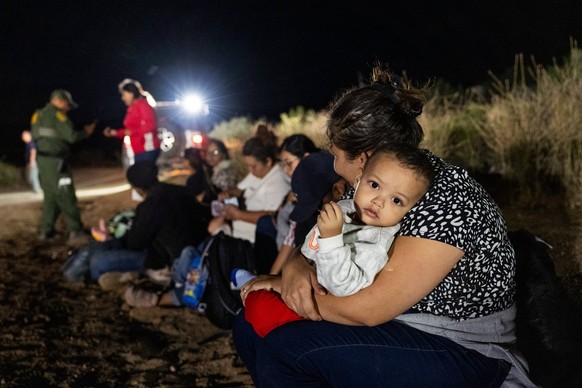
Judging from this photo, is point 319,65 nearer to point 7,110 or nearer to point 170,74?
point 170,74

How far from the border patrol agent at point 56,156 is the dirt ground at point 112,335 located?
1555 mm

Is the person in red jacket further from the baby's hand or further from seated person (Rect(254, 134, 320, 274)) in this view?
the baby's hand

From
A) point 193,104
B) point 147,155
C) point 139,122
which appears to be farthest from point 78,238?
point 193,104

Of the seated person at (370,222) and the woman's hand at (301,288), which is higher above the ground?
the seated person at (370,222)

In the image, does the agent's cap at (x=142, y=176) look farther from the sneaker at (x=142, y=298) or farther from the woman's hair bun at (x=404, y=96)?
the woman's hair bun at (x=404, y=96)

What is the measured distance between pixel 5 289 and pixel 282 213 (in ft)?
9.07

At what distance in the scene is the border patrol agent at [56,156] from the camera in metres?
6.24

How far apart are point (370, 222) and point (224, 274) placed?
6.50ft

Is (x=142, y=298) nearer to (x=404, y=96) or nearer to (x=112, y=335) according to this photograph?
(x=112, y=335)

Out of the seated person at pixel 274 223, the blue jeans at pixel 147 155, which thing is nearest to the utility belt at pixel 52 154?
the blue jeans at pixel 147 155

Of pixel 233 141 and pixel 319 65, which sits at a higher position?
pixel 319 65

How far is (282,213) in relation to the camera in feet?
11.7

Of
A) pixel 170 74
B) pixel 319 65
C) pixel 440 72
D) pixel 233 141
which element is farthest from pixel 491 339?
pixel 319 65

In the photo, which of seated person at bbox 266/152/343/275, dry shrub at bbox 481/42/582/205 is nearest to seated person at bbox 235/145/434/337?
seated person at bbox 266/152/343/275
